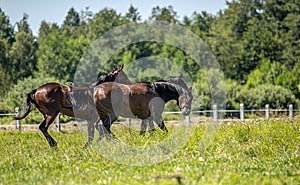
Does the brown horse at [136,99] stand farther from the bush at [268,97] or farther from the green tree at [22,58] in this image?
the green tree at [22,58]

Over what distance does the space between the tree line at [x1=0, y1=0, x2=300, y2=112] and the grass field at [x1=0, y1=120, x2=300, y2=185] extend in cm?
2790

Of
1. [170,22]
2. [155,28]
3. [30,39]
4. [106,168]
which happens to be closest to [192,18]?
[170,22]

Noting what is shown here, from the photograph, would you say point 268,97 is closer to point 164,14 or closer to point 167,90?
point 167,90

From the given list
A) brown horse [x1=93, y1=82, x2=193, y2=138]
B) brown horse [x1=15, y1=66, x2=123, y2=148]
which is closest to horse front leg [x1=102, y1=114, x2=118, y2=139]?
brown horse [x1=93, y1=82, x2=193, y2=138]

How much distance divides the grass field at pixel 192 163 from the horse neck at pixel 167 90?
7.15 ft

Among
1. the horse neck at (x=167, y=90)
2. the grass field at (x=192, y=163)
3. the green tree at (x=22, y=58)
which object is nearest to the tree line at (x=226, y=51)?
the green tree at (x=22, y=58)

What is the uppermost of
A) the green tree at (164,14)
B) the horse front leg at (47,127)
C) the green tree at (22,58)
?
the green tree at (164,14)

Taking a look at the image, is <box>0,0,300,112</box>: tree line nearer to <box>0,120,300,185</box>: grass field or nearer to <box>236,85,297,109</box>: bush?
<box>236,85,297,109</box>: bush

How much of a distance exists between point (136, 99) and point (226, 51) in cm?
4883

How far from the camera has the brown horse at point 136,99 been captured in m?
14.1

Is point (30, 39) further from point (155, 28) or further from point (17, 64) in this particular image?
point (155, 28)

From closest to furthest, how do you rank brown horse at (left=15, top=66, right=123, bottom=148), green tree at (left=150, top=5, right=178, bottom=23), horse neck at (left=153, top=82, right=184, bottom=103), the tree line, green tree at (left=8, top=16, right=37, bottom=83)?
A: brown horse at (left=15, top=66, right=123, bottom=148)
horse neck at (left=153, top=82, right=184, bottom=103)
the tree line
green tree at (left=8, top=16, right=37, bottom=83)
green tree at (left=150, top=5, right=178, bottom=23)

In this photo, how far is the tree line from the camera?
43.8 metres

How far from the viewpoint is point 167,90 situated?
608 inches
